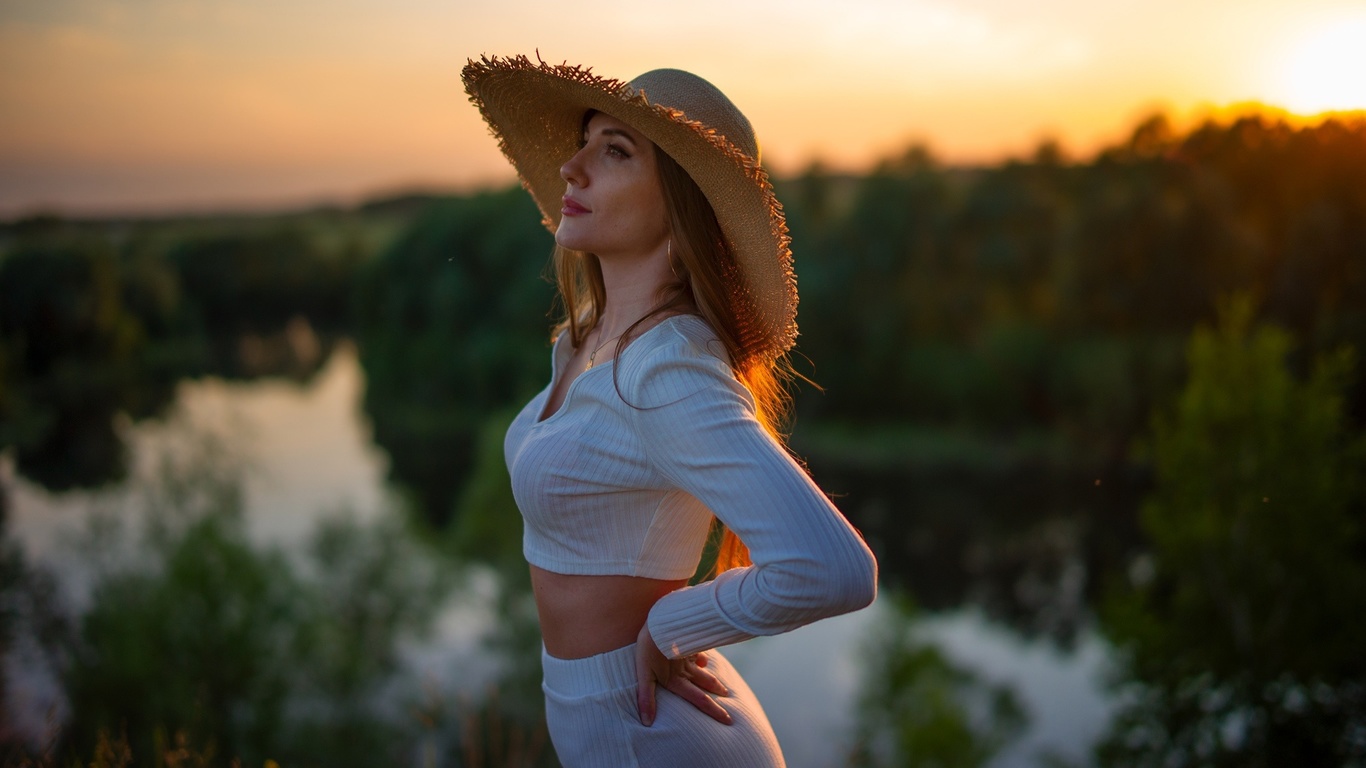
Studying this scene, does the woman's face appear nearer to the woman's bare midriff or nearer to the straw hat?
the straw hat

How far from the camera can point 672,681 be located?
1433mm

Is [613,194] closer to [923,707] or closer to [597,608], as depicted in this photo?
[597,608]

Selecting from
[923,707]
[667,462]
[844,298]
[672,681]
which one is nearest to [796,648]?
[923,707]

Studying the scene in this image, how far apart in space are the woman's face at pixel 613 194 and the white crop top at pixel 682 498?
0.62 feet

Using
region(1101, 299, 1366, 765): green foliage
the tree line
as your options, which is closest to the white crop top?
the tree line

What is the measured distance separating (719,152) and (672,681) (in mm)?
779

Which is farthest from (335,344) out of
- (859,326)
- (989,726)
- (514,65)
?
(514,65)

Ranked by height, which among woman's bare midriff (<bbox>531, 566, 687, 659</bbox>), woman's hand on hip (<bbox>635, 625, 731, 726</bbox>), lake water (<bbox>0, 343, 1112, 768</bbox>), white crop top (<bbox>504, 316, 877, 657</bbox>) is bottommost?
lake water (<bbox>0, 343, 1112, 768</bbox>)

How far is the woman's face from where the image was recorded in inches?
58.1

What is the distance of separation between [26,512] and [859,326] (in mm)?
25789

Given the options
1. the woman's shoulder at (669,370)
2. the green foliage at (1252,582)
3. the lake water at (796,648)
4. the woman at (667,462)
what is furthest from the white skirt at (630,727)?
the lake water at (796,648)

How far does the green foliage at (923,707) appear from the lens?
16938mm

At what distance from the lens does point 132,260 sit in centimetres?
2497

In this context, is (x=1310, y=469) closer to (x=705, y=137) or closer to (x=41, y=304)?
(x=705, y=137)
